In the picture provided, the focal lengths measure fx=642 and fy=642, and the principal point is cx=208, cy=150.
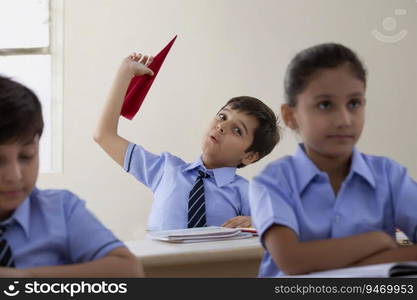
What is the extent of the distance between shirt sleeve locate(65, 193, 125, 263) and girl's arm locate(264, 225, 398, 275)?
1.10 ft

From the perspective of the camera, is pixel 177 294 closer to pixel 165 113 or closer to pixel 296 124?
pixel 296 124

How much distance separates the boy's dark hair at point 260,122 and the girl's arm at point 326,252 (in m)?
1.45

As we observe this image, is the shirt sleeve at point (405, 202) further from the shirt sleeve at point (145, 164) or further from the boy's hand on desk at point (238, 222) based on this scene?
the shirt sleeve at point (145, 164)

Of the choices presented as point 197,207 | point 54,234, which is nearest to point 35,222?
point 54,234

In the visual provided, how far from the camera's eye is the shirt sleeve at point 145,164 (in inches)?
110

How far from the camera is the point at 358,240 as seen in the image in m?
1.24

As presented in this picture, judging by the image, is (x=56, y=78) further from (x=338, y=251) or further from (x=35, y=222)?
(x=338, y=251)

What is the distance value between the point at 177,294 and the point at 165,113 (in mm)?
3081

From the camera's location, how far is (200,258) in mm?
1623

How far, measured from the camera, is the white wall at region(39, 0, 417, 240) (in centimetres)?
392

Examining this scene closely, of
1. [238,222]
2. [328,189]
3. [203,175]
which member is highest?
[328,189]

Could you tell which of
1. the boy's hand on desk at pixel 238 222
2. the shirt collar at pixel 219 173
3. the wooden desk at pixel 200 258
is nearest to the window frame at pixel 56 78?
the shirt collar at pixel 219 173

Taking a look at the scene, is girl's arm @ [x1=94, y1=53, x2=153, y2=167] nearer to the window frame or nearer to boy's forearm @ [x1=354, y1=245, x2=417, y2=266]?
boy's forearm @ [x1=354, y1=245, x2=417, y2=266]

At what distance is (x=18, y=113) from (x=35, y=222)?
0.22 metres
